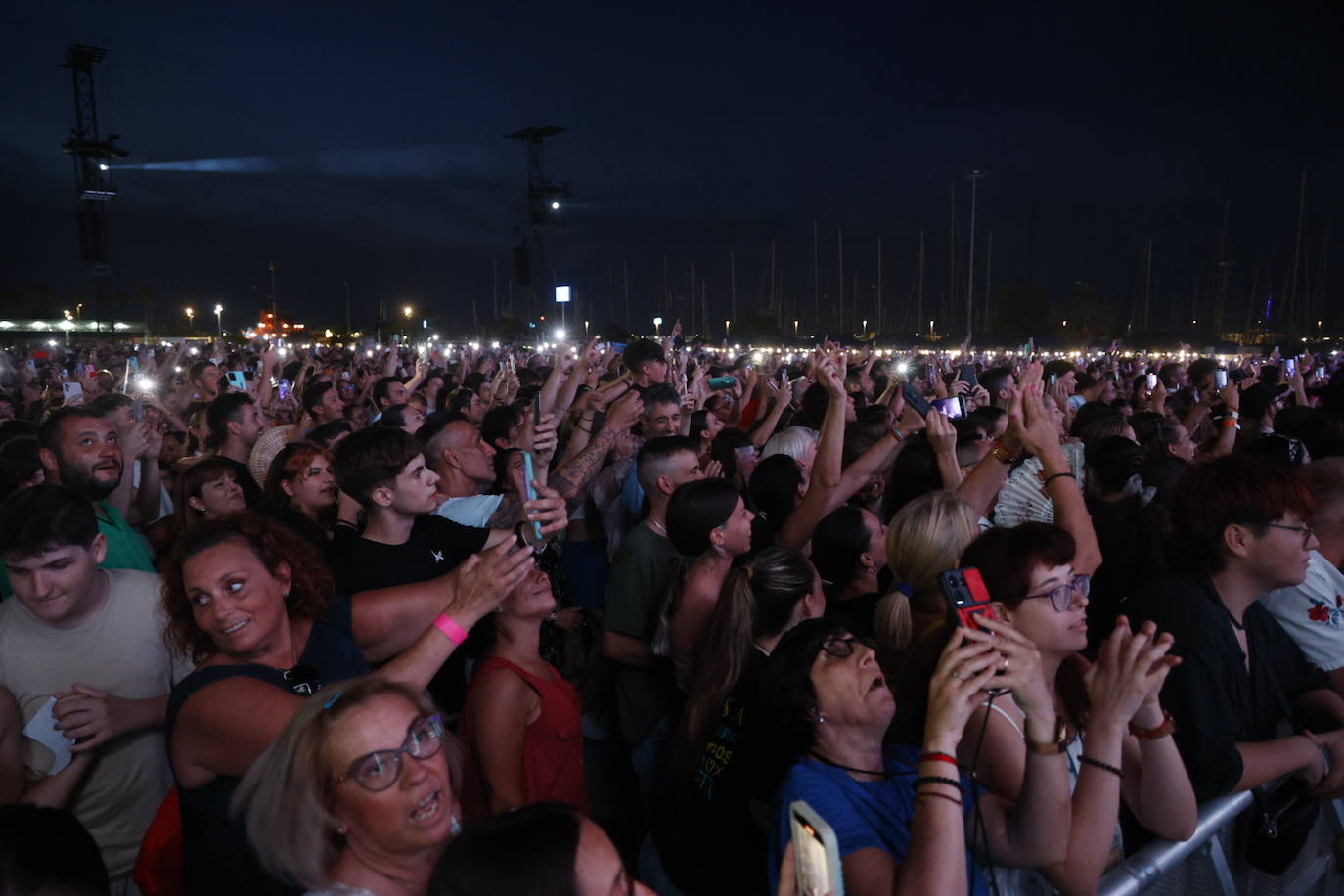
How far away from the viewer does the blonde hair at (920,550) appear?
3.08 metres

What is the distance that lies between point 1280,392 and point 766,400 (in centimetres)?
631

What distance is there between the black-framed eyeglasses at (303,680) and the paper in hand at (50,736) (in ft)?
2.43

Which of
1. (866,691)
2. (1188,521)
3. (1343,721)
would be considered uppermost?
(1188,521)

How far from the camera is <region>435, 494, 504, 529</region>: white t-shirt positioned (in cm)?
427

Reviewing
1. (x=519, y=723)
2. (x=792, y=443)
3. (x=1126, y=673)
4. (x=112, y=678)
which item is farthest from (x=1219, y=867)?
(x=112, y=678)

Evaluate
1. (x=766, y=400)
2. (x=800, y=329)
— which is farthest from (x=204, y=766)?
(x=800, y=329)

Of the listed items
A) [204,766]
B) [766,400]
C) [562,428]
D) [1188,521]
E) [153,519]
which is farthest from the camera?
[766,400]

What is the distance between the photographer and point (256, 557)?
253 centimetres

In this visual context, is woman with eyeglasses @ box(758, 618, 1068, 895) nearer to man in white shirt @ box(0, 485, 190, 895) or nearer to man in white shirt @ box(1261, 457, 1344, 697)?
man in white shirt @ box(1261, 457, 1344, 697)

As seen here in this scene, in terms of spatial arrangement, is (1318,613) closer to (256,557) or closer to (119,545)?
(256,557)

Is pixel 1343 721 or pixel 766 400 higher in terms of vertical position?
pixel 766 400

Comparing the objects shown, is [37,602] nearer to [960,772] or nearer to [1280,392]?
[960,772]

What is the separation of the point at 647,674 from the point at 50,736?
209 centimetres

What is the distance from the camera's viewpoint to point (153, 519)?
5.43m
